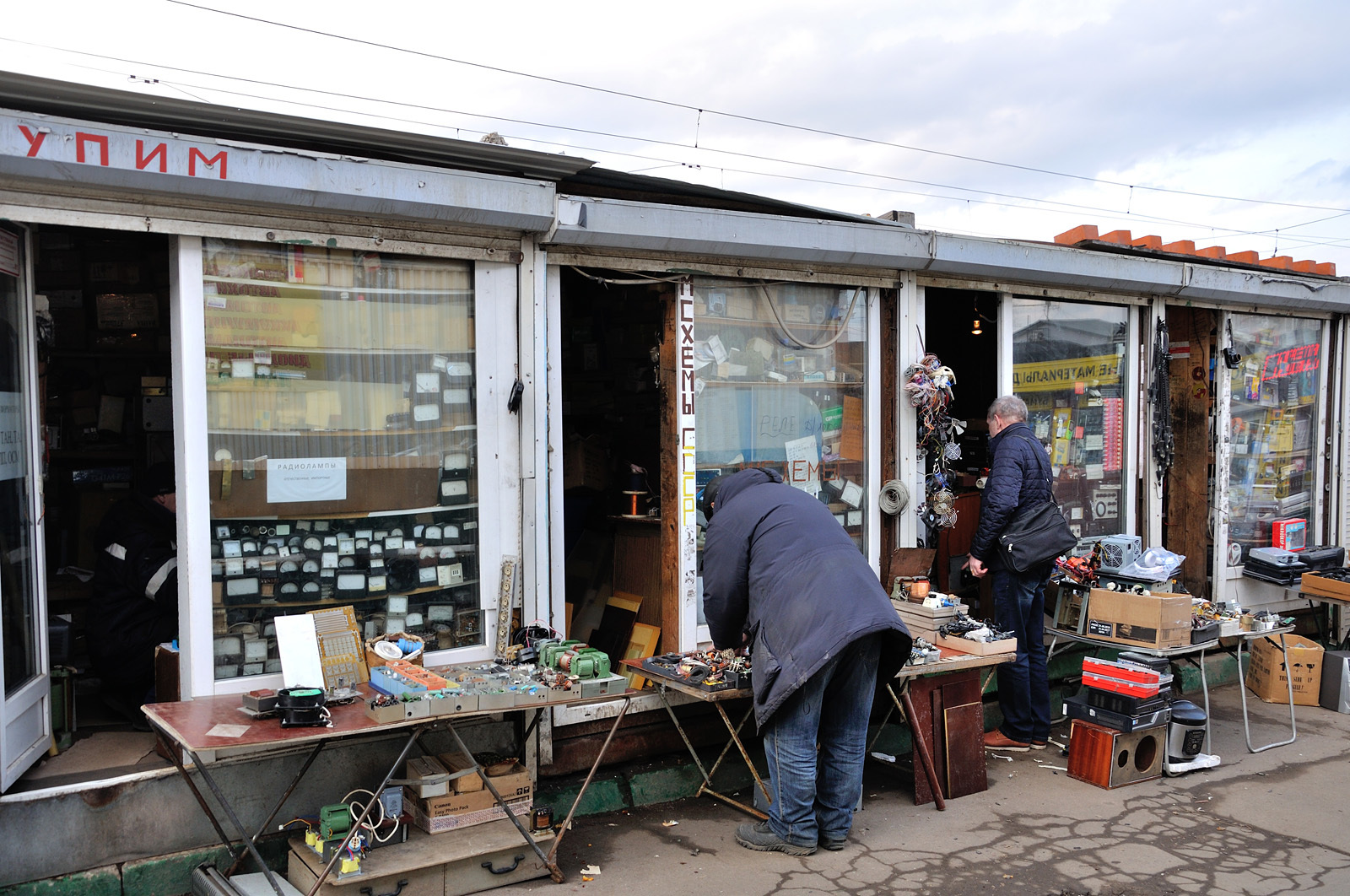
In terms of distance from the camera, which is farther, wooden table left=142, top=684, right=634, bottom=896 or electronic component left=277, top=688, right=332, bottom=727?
electronic component left=277, top=688, right=332, bottom=727

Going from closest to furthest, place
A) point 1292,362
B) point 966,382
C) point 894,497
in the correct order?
point 894,497 < point 1292,362 < point 966,382

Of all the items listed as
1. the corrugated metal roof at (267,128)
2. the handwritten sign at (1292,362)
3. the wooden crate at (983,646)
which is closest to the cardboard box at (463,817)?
the wooden crate at (983,646)

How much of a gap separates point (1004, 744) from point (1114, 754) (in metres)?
0.83

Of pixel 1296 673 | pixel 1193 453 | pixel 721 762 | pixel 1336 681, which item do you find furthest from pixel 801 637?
pixel 1193 453

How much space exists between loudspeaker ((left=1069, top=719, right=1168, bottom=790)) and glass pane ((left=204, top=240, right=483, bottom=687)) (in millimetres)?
3804

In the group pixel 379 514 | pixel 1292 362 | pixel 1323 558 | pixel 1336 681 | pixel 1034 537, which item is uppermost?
pixel 1292 362

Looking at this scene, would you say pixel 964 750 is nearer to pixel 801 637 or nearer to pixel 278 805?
pixel 801 637

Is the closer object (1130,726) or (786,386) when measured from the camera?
(1130,726)

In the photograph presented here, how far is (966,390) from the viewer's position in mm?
10602

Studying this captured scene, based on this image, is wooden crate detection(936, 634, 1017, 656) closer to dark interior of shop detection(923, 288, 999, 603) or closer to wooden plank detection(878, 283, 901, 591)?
wooden plank detection(878, 283, 901, 591)

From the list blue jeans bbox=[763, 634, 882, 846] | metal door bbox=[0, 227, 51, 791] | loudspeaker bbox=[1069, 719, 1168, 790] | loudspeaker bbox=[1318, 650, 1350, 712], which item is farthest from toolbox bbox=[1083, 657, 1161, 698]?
metal door bbox=[0, 227, 51, 791]

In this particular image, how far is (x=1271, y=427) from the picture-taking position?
374 inches

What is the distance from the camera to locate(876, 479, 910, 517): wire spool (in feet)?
22.9

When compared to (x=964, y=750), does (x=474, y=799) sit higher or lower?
higher
